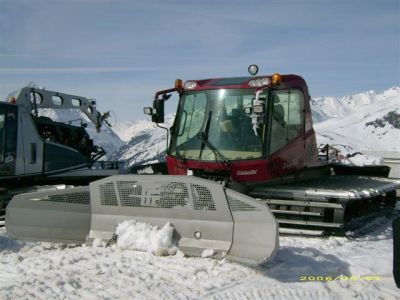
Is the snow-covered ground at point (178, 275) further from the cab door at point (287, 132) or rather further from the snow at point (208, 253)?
the cab door at point (287, 132)

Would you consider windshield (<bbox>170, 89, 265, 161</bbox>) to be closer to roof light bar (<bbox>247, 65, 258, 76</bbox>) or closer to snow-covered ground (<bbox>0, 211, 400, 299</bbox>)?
roof light bar (<bbox>247, 65, 258, 76</bbox>)

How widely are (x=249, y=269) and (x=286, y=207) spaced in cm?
254

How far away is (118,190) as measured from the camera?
21.2 feet

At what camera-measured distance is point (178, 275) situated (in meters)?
5.22

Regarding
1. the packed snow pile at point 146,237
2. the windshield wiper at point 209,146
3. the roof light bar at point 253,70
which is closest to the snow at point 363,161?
the roof light bar at point 253,70

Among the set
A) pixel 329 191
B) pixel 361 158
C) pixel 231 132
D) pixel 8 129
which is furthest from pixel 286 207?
pixel 8 129

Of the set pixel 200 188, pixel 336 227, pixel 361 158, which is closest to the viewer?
pixel 200 188

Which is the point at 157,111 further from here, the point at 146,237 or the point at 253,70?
the point at 146,237

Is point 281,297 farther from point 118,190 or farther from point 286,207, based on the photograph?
point 286,207

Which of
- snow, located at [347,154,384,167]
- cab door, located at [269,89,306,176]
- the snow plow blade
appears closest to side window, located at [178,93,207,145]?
cab door, located at [269,89,306,176]

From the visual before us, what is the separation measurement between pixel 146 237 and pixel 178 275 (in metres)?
1.00

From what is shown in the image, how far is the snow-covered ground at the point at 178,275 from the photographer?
4.74 metres

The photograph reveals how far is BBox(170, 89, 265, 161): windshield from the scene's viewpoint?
8.25 meters
